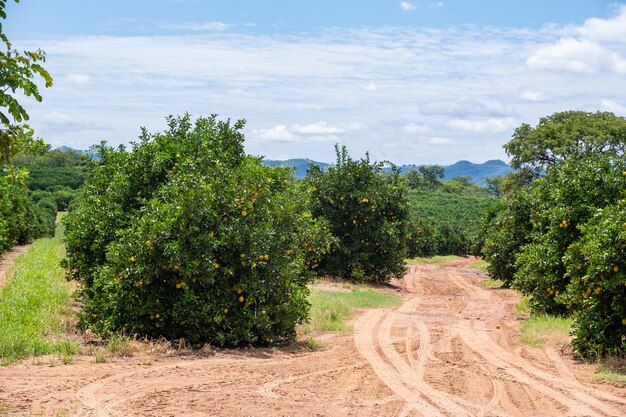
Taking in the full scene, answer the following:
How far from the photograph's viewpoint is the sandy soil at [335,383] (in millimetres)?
7410

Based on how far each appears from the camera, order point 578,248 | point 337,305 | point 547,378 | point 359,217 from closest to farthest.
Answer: point 547,378 < point 578,248 < point 337,305 < point 359,217

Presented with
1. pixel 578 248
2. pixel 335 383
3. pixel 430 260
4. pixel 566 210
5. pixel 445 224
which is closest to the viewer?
pixel 335 383

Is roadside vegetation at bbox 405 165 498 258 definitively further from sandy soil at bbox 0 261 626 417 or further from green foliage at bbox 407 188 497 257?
sandy soil at bbox 0 261 626 417

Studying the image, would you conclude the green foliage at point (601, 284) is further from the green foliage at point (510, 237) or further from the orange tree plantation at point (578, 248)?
the green foliage at point (510, 237)

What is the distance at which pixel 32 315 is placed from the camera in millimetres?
12406

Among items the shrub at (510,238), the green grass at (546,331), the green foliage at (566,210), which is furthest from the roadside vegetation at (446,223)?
the green grass at (546,331)

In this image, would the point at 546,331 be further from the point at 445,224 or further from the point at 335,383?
the point at 445,224

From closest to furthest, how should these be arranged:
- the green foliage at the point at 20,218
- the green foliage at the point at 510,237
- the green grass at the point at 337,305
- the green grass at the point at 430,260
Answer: the green grass at the point at 337,305 < the green foliage at the point at 510,237 < the green foliage at the point at 20,218 < the green grass at the point at 430,260

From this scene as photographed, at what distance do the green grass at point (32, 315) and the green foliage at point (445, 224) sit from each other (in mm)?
21056

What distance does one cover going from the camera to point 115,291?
1156 cm

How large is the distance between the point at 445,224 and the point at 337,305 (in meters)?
43.1

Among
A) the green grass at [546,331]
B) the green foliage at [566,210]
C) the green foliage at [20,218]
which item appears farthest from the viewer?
the green foliage at [20,218]

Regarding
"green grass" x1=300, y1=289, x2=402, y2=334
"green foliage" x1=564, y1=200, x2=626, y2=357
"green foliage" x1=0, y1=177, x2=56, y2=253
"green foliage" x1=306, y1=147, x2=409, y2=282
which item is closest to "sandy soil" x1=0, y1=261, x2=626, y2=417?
"green foliage" x1=564, y1=200, x2=626, y2=357

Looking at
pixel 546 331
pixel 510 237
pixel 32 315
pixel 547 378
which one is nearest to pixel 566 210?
pixel 546 331
